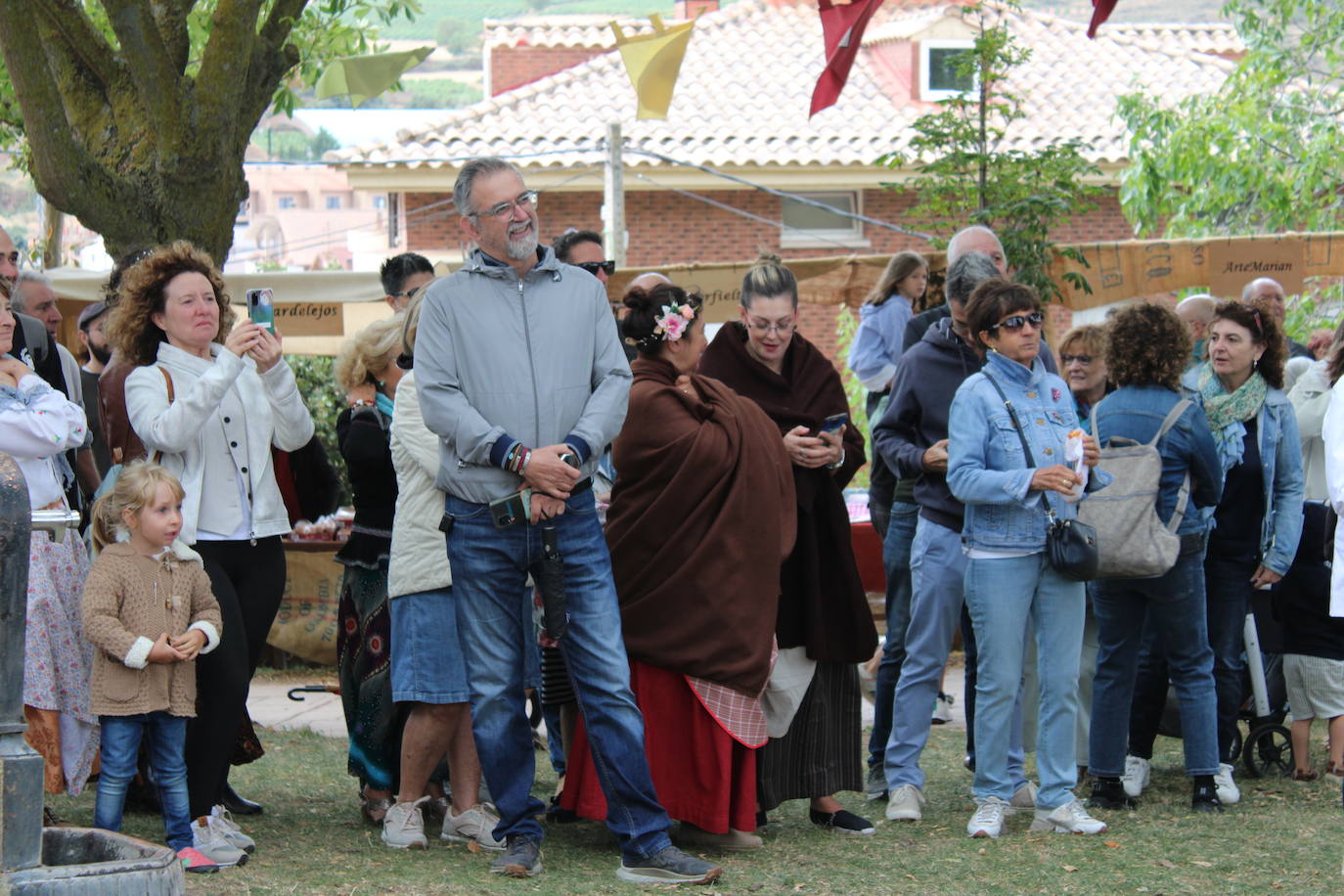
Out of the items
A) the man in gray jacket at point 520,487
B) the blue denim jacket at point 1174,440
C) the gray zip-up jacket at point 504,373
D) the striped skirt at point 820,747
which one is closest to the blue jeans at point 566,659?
the man in gray jacket at point 520,487

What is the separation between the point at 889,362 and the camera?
819cm

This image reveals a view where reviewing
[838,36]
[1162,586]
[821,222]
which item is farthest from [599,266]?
[821,222]

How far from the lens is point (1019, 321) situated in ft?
18.2

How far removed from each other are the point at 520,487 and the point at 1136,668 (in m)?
2.80

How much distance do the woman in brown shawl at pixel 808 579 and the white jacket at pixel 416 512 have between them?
1.10m

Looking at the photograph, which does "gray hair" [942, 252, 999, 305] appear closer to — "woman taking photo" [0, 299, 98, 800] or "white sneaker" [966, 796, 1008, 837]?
"white sneaker" [966, 796, 1008, 837]

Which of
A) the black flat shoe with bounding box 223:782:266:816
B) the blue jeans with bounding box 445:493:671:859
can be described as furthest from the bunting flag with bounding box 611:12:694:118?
the black flat shoe with bounding box 223:782:266:816

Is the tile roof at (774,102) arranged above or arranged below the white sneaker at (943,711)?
above

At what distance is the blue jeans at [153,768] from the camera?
4805 millimetres

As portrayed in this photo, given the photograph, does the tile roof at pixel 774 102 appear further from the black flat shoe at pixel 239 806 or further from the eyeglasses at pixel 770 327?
the black flat shoe at pixel 239 806

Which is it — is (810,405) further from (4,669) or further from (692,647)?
(4,669)

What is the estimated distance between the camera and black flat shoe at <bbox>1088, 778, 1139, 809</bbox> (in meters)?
6.14

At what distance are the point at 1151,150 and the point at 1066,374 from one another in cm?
851

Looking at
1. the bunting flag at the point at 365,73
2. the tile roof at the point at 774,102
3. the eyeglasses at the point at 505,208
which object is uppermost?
the tile roof at the point at 774,102
